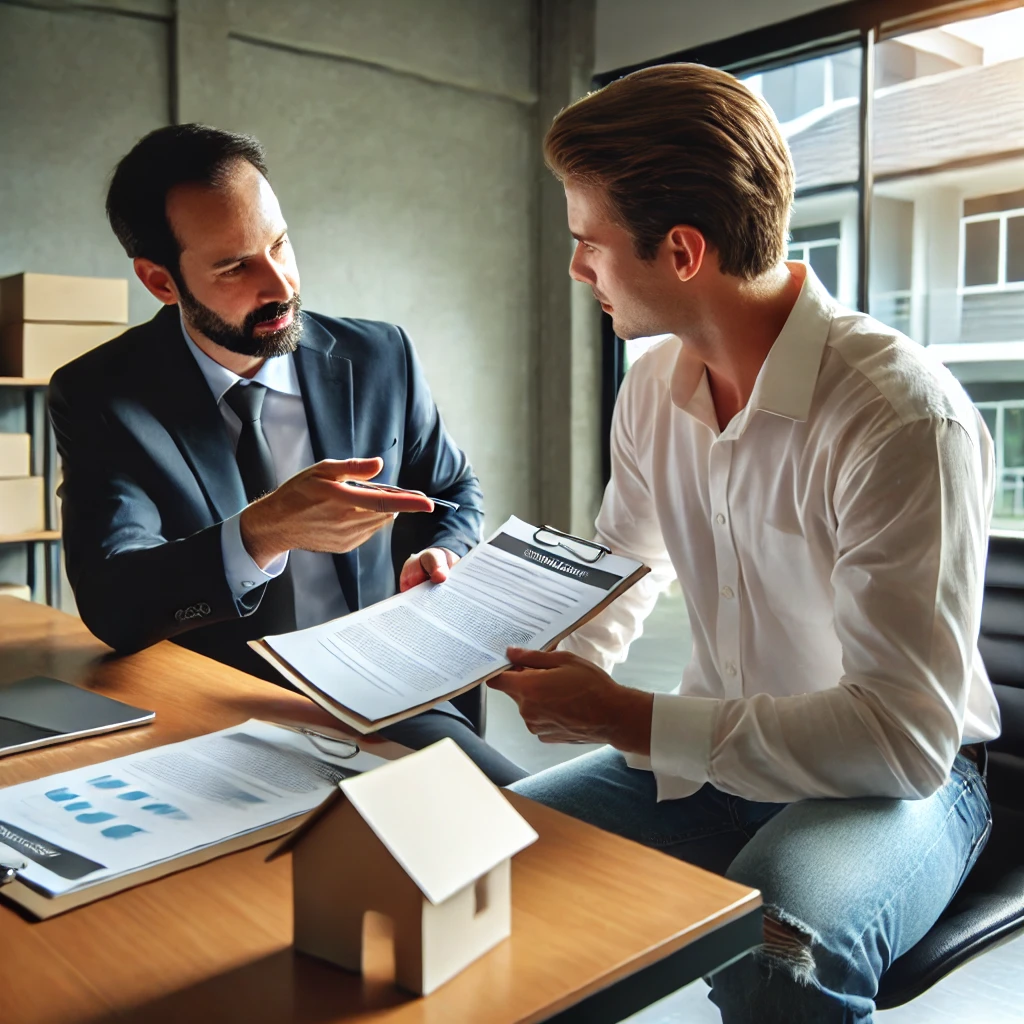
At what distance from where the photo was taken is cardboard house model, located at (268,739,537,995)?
611 mm

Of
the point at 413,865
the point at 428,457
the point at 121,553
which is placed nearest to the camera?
the point at 413,865

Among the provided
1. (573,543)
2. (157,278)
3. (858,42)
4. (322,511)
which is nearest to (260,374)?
(157,278)

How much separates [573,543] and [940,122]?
4.08m

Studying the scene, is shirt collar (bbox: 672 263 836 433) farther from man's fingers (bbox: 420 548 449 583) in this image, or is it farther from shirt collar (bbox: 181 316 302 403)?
shirt collar (bbox: 181 316 302 403)

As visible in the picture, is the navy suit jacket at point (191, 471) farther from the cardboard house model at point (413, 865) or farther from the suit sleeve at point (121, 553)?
the cardboard house model at point (413, 865)

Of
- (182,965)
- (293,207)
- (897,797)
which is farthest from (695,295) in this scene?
(293,207)

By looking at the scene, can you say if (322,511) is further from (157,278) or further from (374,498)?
(157,278)

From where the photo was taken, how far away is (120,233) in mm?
1979

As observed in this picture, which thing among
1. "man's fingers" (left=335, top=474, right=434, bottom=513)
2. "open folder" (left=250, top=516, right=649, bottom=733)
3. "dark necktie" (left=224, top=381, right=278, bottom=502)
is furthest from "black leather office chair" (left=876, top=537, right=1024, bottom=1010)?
"dark necktie" (left=224, top=381, right=278, bottom=502)

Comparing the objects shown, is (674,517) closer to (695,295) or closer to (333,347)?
(695,295)

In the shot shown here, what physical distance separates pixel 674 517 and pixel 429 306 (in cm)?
399

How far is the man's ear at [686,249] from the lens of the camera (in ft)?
4.21

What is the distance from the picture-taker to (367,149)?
4.97 m

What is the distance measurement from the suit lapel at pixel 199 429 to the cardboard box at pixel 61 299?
2.00 meters
